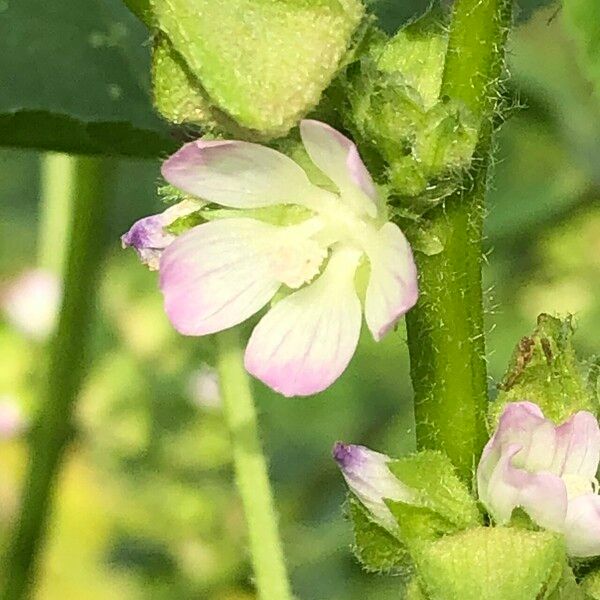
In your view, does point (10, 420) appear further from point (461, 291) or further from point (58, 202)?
point (461, 291)

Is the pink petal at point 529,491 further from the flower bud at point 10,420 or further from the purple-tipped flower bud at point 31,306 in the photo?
the purple-tipped flower bud at point 31,306

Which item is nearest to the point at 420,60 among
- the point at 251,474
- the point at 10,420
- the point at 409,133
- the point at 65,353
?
the point at 409,133

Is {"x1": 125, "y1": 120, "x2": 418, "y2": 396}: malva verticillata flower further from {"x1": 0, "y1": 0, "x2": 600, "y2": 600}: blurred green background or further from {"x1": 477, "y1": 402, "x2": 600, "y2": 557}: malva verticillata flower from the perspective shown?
{"x1": 0, "y1": 0, "x2": 600, "y2": 600}: blurred green background

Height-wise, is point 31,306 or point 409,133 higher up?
point 31,306

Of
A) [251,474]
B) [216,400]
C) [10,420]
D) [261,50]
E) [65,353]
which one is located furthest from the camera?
[216,400]

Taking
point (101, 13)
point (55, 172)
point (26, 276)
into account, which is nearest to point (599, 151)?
point (55, 172)

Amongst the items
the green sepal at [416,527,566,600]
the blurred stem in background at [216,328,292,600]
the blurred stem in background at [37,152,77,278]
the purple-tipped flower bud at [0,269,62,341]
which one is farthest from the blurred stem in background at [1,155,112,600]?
the purple-tipped flower bud at [0,269,62,341]

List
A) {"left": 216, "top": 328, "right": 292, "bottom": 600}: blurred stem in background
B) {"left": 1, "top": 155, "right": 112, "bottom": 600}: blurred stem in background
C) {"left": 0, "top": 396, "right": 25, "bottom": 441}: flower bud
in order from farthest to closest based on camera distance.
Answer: {"left": 0, "top": 396, "right": 25, "bottom": 441}: flower bud < {"left": 1, "top": 155, "right": 112, "bottom": 600}: blurred stem in background < {"left": 216, "top": 328, "right": 292, "bottom": 600}: blurred stem in background
